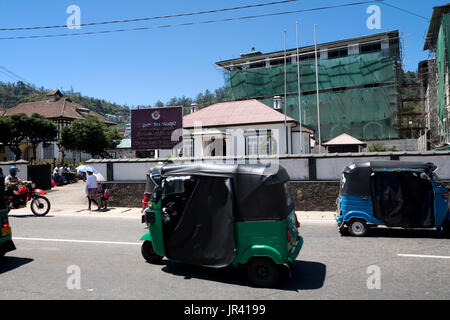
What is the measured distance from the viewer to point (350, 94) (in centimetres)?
5069

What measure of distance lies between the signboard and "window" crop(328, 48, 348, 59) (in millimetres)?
46398

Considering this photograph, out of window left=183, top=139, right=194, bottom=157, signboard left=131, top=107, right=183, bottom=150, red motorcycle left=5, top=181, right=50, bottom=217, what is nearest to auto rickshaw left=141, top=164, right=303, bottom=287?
red motorcycle left=5, top=181, right=50, bottom=217

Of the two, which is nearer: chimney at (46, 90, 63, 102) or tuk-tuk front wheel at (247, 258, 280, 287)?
tuk-tuk front wheel at (247, 258, 280, 287)

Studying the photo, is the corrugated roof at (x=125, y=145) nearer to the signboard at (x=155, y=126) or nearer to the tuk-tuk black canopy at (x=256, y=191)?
the signboard at (x=155, y=126)

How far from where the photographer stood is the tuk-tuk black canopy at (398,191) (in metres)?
8.68

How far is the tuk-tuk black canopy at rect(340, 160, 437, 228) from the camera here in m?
8.68

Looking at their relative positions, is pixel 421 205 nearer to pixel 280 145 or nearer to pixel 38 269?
pixel 38 269

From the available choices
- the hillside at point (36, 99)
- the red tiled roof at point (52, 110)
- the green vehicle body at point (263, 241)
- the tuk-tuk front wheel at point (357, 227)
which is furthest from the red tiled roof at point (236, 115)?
the hillside at point (36, 99)

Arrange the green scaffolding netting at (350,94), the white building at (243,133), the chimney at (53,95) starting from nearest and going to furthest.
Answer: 1. the white building at (243,133)
2. the green scaffolding netting at (350,94)
3. the chimney at (53,95)

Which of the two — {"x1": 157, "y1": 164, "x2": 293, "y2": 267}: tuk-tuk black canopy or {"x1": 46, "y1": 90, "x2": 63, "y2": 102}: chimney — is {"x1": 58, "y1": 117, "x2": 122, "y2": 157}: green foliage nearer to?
{"x1": 46, "y1": 90, "x2": 63, "y2": 102}: chimney

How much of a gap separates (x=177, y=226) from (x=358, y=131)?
48.6 metres

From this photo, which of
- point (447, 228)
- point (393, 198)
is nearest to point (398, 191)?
point (393, 198)

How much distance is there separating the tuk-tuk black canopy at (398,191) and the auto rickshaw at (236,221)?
4.04 metres

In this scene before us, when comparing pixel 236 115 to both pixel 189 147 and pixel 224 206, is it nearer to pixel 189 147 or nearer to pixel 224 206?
pixel 189 147
